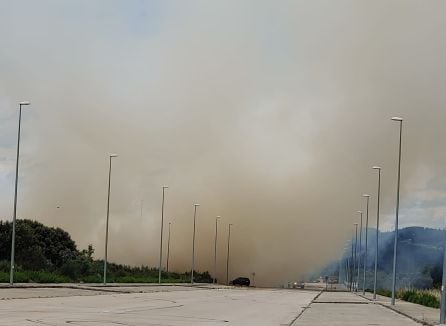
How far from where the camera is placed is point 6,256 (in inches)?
3748

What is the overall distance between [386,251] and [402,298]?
7720cm

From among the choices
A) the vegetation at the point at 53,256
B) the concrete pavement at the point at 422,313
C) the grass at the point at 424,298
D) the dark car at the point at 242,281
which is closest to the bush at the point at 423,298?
the grass at the point at 424,298

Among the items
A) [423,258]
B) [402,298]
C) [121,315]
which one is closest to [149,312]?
[121,315]

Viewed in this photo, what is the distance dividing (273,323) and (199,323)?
128 inches

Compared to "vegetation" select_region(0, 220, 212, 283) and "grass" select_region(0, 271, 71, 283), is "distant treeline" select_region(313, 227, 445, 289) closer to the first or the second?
"vegetation" select_region(0, 220, 212, 283)

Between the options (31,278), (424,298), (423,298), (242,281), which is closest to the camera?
(424,298)

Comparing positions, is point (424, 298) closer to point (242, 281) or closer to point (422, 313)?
point (422, 313)

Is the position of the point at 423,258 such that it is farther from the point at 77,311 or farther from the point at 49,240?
the point at 77,311

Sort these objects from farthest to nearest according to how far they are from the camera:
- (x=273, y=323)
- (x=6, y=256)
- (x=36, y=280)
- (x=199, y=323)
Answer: (x=6, y=256)
(x=36, y=280)
(x=273, y=323)
(x=199, y=323)

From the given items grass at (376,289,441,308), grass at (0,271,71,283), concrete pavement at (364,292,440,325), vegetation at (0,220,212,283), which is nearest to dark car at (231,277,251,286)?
vegetation at (0,220,212,283)

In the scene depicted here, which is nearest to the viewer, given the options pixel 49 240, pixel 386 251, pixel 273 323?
pixel 273 323

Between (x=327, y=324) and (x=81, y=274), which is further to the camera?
(x=81, y=274)

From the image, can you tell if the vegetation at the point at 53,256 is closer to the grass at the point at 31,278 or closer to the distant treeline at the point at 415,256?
the grass at the point at 31,278

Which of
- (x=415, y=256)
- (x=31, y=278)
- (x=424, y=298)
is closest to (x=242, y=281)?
(x=415, y=256)
